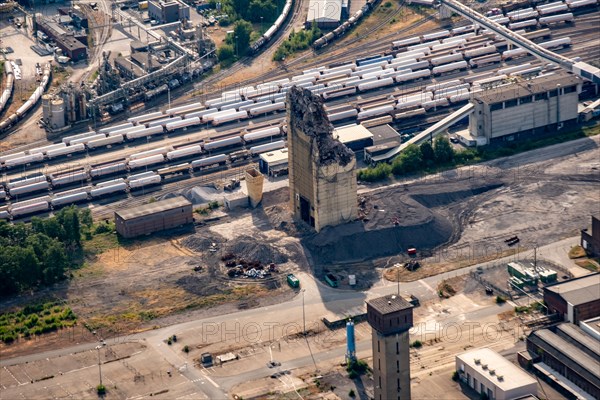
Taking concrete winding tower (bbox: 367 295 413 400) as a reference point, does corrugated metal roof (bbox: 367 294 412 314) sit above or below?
above

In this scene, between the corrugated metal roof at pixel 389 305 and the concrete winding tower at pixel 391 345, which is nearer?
the corrugated metal roof at pixel 389 305

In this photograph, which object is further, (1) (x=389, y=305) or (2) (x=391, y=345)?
(2) (x=391, y=345)

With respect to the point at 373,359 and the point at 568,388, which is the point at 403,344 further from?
the point at 568,388

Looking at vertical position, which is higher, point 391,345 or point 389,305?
point 389,305

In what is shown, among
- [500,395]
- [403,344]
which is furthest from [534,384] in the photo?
[403,344]

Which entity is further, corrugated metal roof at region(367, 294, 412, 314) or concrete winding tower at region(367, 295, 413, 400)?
concrete winding tower at region(367, 295, 413, 400)
